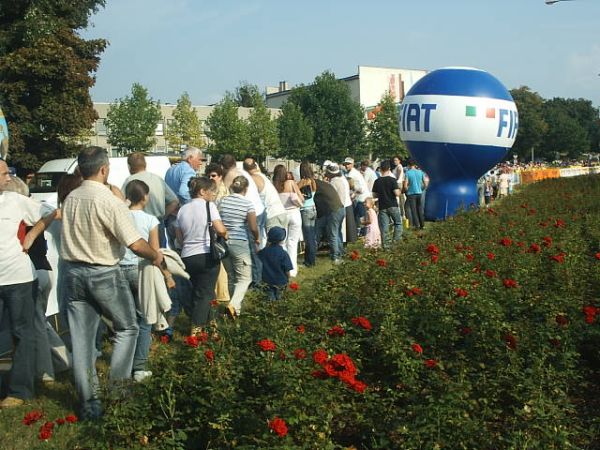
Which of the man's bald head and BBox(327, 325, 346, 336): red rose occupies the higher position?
the man's bald head

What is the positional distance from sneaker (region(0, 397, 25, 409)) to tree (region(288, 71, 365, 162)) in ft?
243

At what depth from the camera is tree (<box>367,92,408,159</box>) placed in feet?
246

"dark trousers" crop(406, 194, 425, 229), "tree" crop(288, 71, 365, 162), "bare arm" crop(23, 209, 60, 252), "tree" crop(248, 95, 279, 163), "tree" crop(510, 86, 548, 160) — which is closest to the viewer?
"bare arm" crop(23, 209, 60, 252)

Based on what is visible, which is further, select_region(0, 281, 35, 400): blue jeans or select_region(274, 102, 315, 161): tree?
select_region(274, 102, 315, 161): tree

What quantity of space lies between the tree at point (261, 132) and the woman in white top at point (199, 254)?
6683cm

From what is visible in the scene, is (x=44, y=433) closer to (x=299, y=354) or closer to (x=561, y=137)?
(x=299, y=354)

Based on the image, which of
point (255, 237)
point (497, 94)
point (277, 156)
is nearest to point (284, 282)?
point (255, 237)

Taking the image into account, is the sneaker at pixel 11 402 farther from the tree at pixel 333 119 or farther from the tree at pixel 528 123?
the tree at pixel 528 123

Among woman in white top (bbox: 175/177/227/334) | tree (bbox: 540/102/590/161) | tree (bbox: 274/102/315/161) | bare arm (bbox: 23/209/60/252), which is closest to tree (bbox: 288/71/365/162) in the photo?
tree (bbox: 274/102/315/161)

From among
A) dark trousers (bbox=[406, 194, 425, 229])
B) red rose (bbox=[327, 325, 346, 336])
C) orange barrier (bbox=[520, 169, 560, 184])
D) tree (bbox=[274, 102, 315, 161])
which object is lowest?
orange barrier (bbox=[520, 169, 560, 184])

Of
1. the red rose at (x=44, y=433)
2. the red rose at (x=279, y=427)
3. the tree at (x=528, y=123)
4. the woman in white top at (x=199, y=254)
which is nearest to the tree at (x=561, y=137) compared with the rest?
the tree at (x=528, y=123)

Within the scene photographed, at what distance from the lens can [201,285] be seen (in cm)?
702

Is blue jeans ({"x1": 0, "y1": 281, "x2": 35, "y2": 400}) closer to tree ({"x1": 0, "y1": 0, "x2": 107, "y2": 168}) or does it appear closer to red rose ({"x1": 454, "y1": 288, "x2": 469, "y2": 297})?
red rose ({"x1": 454, "y1": 288, "x2": 469, "y2": 297})

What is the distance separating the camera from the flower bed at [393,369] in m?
3.55
